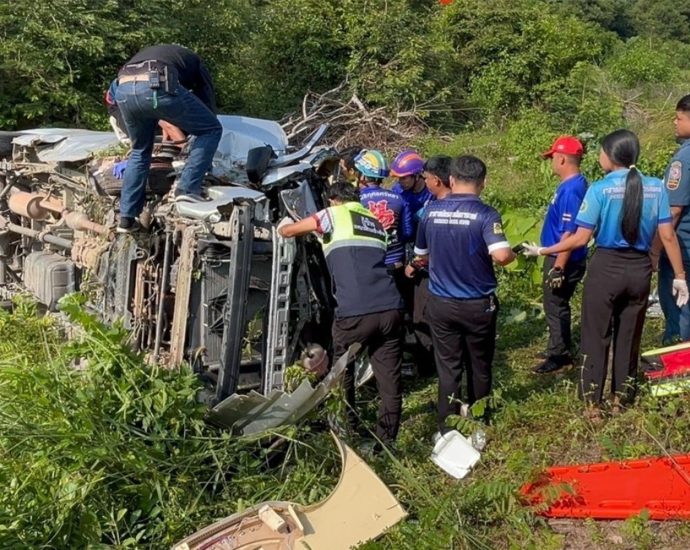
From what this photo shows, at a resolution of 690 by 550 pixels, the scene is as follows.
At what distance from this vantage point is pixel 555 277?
5266 mm

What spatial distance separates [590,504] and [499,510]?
434 millimetres

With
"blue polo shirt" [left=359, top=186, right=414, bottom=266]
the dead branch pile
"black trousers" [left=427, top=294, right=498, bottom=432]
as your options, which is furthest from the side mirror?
the dead branch pile

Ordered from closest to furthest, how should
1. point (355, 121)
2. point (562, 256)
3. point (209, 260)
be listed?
1. point (209, 260)
2. point (562, 256)
3. point (355, 121)

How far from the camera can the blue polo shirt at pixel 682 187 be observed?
493 cm

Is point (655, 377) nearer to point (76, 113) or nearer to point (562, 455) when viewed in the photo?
point (562, 455)

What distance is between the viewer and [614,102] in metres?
14.0

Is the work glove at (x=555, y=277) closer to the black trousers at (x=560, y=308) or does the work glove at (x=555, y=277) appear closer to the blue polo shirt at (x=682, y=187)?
the black trousers at (x=560, y=308)

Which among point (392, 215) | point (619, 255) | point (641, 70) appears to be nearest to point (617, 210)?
point (619, 255)

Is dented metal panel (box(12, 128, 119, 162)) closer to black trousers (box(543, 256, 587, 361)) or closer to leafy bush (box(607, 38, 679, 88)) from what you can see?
black trousers (box(543, 256, 587, 361))

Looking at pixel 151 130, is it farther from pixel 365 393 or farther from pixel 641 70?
pixel 641 70

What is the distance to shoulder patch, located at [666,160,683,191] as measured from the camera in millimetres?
4957

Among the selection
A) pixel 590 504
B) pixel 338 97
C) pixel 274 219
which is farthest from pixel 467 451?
pixel 338 97

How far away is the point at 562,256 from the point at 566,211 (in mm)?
362

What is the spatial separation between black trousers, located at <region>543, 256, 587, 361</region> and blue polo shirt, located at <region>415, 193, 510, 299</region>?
1.28 metres
